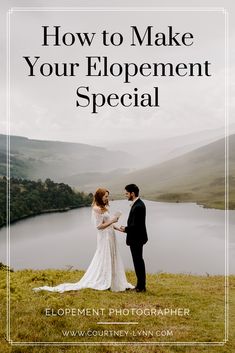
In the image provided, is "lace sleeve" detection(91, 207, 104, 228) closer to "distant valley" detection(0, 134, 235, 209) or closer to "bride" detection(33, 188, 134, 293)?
"bride" detection(33, 188, 134, 293)

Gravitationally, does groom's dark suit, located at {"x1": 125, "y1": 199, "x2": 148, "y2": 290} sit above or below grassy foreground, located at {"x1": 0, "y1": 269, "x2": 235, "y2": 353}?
above

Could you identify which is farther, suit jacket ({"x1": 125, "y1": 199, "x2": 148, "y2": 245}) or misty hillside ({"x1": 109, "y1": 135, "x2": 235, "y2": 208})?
misty hillside ({"x1": 109, "y1": 135, "x2": 235, "y2": 208})

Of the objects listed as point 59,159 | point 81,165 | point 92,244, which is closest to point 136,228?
point 92,244

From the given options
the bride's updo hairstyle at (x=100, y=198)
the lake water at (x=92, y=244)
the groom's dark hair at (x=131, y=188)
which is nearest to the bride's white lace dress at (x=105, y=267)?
the bride's updo hairstyle at (x=100, y=198)

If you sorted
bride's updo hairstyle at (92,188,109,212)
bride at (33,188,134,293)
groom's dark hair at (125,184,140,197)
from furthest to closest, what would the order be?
1. bride at (33,188,134,293)
2. bride's updo hairstyle at (92,188,109,212)
3. groom's dark hair at (125,184,140,197)

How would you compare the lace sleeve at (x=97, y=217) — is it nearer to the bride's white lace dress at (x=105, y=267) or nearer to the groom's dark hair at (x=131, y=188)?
the bride's white lace dress at (x=105, y=267)

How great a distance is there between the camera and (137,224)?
42.2ft

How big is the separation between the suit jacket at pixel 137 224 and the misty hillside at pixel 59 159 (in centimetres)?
688

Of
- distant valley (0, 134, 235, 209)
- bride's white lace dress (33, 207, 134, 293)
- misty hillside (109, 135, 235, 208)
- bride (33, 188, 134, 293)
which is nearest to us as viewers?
bride (33, 188, 134, 293)

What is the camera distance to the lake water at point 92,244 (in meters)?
21.7

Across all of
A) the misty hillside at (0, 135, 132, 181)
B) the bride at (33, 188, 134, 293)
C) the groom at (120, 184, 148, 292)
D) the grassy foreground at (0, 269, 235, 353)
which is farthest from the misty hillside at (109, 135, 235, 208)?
the grassy foreground at (0, 269, 235, 353)

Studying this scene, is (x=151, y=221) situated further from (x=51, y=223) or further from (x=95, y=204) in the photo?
(x=95, y=204)

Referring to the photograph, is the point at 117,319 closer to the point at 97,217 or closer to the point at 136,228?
the point at 136,228

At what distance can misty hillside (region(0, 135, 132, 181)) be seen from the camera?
2081 cm
